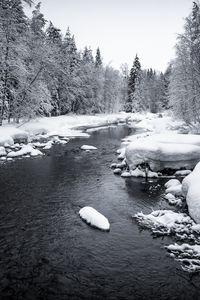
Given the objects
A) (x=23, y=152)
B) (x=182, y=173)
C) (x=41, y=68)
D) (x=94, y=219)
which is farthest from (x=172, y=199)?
(x=41, y=68)

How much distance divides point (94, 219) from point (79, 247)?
162 cm

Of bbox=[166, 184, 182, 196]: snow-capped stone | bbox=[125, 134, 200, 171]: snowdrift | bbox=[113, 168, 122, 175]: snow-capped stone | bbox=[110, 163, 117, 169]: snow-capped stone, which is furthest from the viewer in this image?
bbox=[110, 163, 117, 169]: snow-capped stone

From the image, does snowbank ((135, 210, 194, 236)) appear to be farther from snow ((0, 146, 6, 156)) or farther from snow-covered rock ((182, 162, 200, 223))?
snow ((0, 146, 6, 156))

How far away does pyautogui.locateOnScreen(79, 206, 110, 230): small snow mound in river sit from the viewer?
31.8 ft

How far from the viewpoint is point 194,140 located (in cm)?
1736

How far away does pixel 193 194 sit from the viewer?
1034cm

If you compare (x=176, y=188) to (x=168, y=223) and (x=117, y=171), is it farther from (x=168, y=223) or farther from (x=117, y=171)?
(x=117, y=171)

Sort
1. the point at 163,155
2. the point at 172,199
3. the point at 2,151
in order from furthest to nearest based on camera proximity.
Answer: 1. the point at 2,151
2. the point at 163,155
3. the point at 172,199

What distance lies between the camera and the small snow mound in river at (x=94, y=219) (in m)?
9.68

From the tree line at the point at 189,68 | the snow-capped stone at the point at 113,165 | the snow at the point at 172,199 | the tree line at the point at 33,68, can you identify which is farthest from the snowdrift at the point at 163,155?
the tree line at the point at 33,68

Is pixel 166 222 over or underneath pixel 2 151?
over

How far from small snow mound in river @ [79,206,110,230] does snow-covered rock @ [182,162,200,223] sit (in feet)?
10.5

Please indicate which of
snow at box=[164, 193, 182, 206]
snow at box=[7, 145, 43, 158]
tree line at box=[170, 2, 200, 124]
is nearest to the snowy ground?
snow at box=[7, 145, 43, 158]

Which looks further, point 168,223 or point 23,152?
point 23,152
